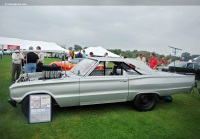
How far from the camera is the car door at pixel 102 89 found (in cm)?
383

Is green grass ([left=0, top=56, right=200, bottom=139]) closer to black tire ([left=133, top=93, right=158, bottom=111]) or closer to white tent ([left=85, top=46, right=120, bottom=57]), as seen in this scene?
black tire ([left=133, top=93, right=158, bottom=111])

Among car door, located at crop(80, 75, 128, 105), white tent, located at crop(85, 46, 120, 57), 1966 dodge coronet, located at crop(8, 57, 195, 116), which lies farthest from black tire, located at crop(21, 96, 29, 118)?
white tent, located at crop(85, 46, 120, 57)

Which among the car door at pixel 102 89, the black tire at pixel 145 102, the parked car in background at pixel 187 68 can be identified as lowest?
the black tire at pixel 145 102

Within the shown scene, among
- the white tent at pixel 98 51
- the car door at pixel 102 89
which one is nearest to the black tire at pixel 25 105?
the car door at pixel 102 89

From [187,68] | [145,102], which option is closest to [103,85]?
[145,102]

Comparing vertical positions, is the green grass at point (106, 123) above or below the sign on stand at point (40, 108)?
below

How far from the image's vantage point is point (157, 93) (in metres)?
4.48

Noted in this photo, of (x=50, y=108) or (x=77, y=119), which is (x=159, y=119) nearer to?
(x=77, y=119)

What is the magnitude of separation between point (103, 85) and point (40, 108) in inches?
62.9

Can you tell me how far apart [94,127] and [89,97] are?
74cm

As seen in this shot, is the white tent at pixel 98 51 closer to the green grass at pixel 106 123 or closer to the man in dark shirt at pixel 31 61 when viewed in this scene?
the man in dark shirt at pixel 31 61

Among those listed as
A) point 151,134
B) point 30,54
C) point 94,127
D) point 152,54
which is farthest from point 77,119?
point 152,54

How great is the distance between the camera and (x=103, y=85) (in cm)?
396

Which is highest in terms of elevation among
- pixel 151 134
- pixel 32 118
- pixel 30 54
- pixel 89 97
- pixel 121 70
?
pixel 30 54
